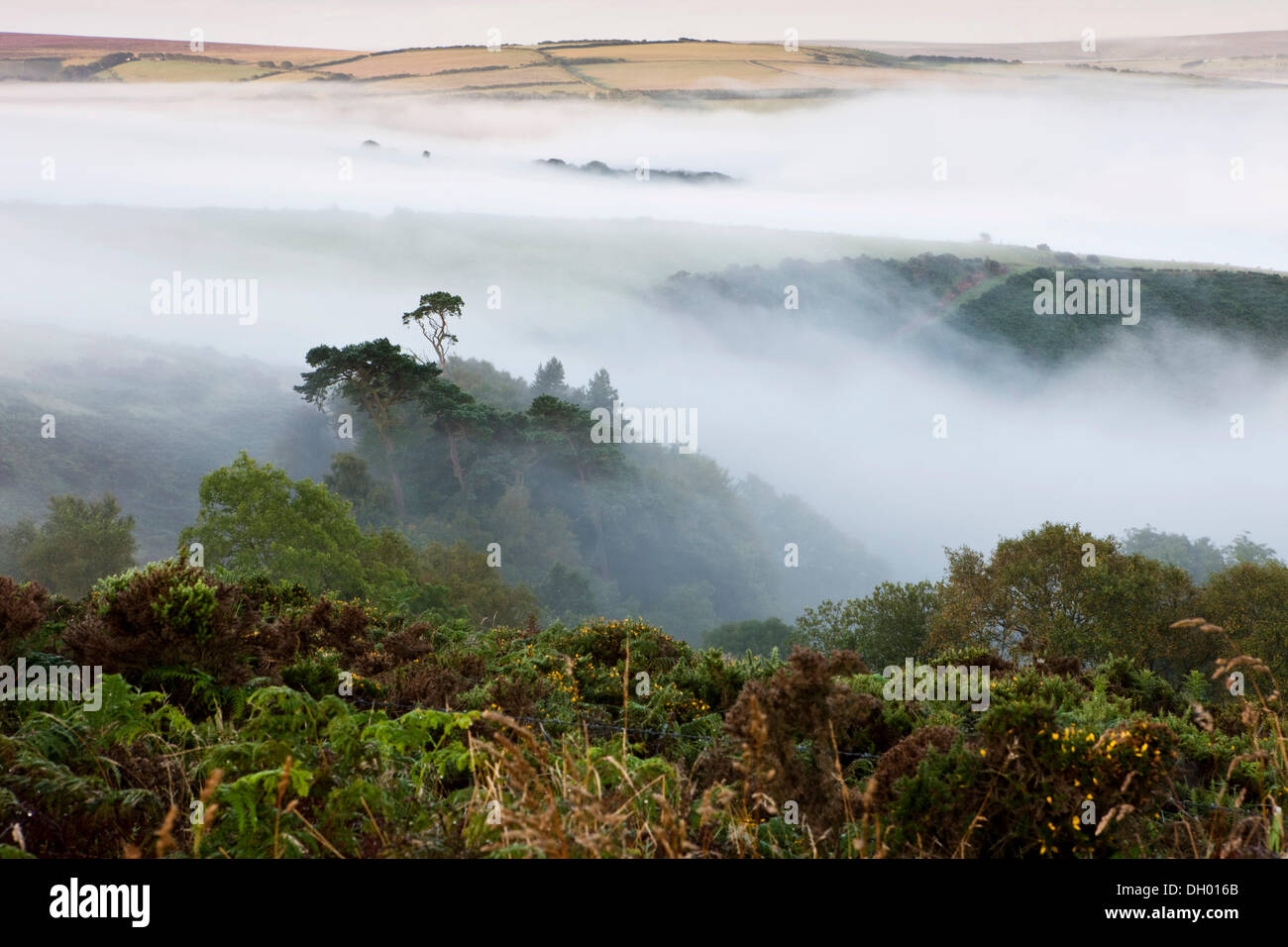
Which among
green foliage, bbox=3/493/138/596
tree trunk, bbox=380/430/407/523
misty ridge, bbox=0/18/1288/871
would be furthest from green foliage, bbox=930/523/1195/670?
tree trunk, bbox=380/430/407/523

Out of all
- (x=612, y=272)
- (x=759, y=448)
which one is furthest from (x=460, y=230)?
(x=759, y=448)

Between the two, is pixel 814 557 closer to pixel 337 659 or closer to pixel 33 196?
pixel 337 659

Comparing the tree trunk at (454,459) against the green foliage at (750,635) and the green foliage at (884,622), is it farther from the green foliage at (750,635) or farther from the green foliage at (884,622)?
the green foliage at (884,622)

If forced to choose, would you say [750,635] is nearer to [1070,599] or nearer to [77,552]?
[1070,599]

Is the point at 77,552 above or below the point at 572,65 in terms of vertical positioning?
below

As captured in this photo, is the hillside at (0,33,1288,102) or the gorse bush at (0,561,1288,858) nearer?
the gorse bush at (0,561,1288,858)

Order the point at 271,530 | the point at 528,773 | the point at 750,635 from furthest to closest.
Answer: the point at 750,635 < the point at 271,530 < the point at 528,773

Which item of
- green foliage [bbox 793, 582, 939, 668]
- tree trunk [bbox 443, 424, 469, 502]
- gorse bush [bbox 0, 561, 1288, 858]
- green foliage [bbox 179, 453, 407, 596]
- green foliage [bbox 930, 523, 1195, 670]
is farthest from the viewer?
tree trunk [bbox 443, 424, 469, 502]

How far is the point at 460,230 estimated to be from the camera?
457ft

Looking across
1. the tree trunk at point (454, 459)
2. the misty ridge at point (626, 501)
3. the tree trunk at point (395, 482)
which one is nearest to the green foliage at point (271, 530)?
the misty ridge at point (626, 501)

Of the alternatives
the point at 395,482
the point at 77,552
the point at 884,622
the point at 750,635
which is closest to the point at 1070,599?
the point at 884,622

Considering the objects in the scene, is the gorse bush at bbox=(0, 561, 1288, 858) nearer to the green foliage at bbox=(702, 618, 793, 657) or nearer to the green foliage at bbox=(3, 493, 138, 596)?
the green foliage at bbox=(702, 618, 793, 657)

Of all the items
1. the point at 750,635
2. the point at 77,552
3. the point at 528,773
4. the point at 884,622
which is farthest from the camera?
the point at 750,635
